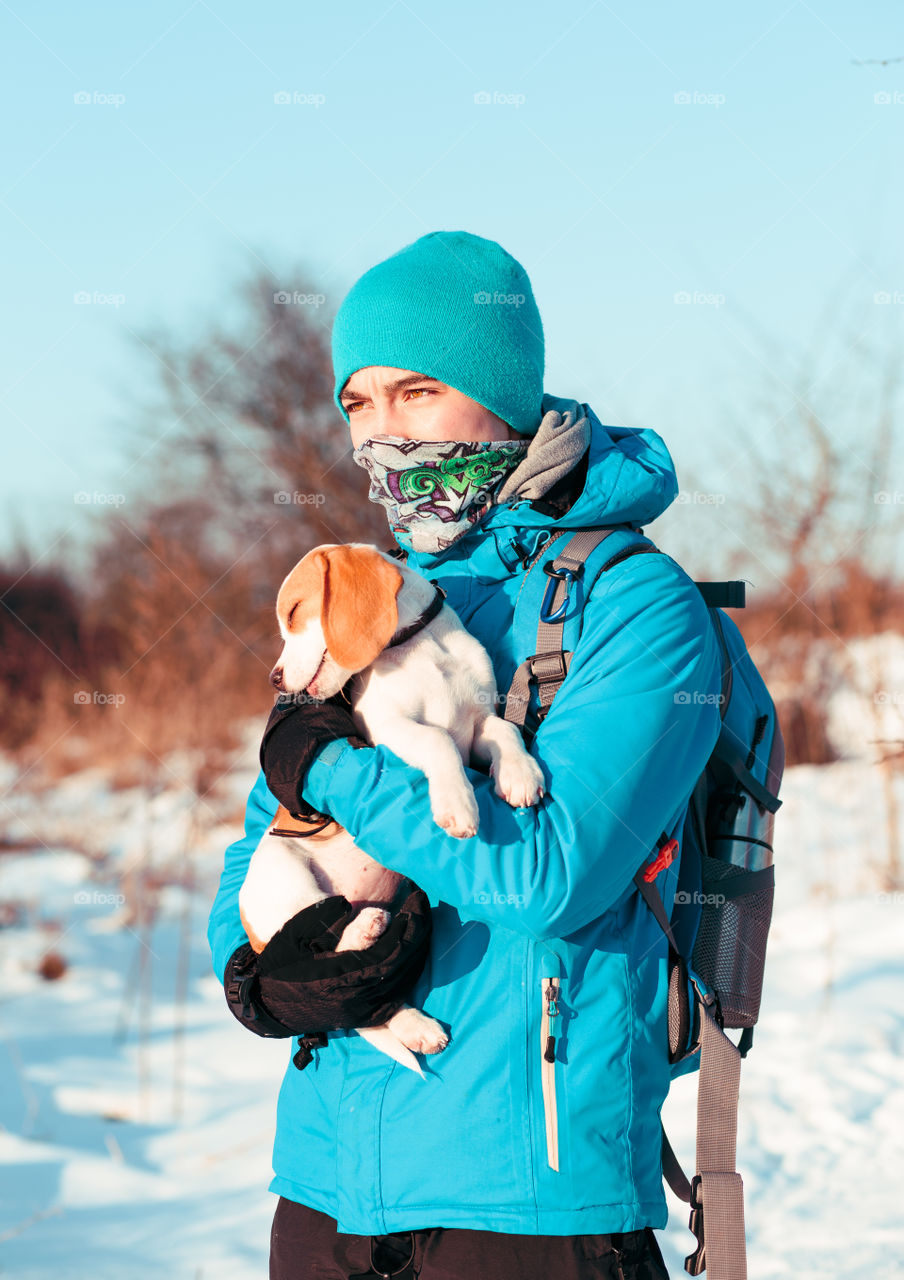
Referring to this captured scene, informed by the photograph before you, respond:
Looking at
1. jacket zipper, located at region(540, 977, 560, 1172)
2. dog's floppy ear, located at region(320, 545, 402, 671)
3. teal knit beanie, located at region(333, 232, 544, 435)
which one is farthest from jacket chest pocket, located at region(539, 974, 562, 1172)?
teal knit beanie, located at region(333, 232, 544, 435)

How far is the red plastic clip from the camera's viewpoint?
1.75 m

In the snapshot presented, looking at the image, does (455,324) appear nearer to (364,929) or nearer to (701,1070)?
(364,929)

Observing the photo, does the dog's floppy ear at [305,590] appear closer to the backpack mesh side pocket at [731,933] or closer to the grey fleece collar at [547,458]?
the grey fleece collar at [547,458]

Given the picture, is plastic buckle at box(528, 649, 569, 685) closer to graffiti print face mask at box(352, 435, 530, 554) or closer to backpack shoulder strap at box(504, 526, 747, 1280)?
backpack shoulder strap at box(504, 526, 747, 1280)

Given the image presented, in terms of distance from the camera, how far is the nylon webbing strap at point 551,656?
70.9 inches

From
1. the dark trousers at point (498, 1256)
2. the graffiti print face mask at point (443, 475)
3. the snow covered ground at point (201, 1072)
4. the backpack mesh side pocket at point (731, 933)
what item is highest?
the graffiti print face mask at point (443, 475)

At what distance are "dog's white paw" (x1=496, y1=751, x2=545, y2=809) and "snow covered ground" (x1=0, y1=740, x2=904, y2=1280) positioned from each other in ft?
10.3

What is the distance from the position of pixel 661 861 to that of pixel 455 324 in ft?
3.76

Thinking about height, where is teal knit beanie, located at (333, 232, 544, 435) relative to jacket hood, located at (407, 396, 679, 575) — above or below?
above

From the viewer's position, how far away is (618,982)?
1701mm

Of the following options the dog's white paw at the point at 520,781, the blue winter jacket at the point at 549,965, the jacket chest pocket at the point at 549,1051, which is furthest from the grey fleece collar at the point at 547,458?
the jacket chest pocket at the point at 549,1051

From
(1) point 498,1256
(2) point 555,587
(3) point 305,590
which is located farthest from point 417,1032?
(3) point 305,590

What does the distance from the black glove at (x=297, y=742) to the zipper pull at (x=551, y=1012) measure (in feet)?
1.74

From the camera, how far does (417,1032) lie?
1.71m
